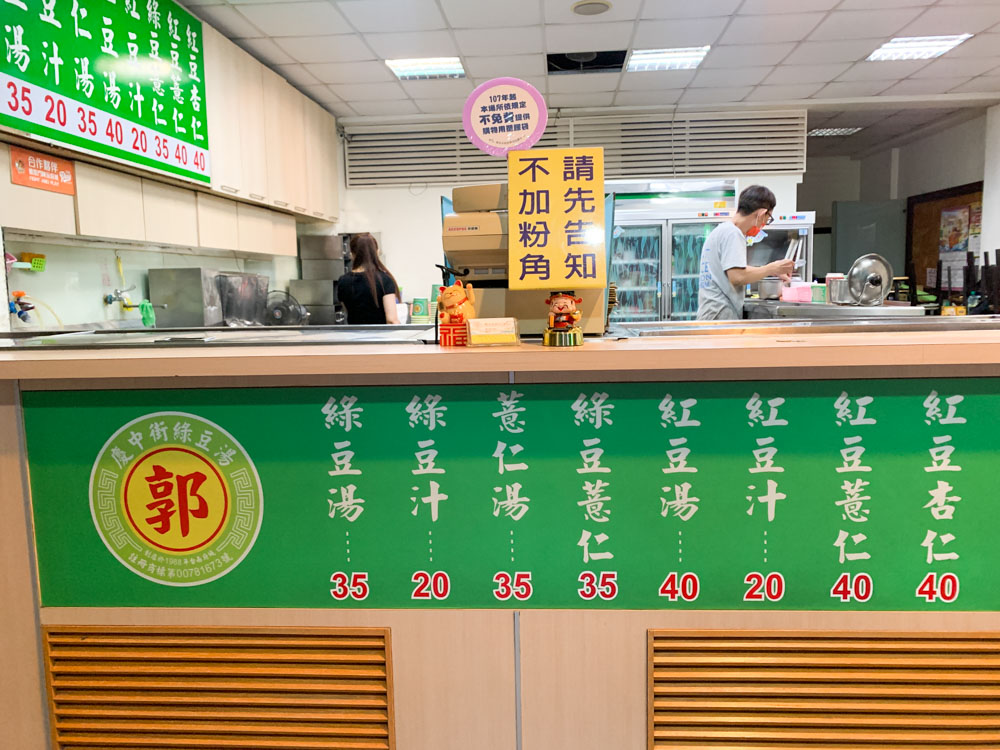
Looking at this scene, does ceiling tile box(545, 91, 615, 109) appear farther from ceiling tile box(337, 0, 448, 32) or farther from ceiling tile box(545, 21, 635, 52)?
ceiling tile box(337, 0, 448, 32)

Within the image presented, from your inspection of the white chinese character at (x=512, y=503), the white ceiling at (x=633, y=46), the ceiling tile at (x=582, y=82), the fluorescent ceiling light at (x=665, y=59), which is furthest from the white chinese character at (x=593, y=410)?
the ceiling tile at (x=582, y=82)

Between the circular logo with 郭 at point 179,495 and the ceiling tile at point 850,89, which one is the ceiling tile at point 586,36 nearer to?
the ceiling tile at point 850,89

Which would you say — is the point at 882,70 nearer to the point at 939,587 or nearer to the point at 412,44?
the point at 412,44

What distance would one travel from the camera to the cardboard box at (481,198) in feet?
6.41

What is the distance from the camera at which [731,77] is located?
17.5 feet

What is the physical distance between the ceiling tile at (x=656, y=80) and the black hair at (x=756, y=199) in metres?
2.51

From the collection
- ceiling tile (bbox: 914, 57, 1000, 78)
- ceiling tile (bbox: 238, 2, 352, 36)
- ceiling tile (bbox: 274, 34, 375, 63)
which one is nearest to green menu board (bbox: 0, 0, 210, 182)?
ceiling tile (bbox: 238, 2, 352, 36)

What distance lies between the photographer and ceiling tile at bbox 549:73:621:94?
523cm

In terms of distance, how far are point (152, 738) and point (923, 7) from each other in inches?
209

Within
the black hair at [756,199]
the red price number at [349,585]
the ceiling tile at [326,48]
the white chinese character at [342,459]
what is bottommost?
the red price number at [349,585]

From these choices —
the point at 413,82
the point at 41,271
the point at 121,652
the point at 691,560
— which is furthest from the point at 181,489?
the point at 413,82

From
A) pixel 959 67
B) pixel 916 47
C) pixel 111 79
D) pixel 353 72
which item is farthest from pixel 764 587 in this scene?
pixel 959 67

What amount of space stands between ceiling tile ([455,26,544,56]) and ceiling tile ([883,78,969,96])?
3387 mm

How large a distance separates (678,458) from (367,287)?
8.22 ft
